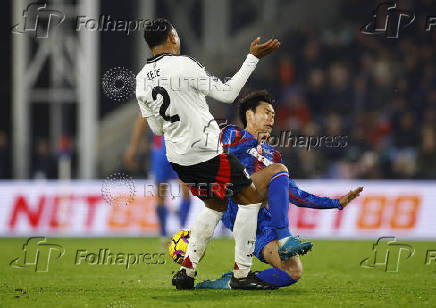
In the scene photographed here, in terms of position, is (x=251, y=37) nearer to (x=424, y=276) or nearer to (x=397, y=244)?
(x=397, y=244)

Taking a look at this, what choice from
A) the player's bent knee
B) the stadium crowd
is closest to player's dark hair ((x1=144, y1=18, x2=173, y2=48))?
the player's bent knee

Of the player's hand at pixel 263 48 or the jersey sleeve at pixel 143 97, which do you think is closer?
the player's hand at pixel 263 48

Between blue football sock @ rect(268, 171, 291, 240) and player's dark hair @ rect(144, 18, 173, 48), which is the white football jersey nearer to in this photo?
player's dark hair @ rect(144, 18, 173, 48)

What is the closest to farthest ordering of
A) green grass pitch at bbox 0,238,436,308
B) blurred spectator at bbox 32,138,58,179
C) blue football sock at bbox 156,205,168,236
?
green grass pitch at bbox 0,238,436,308 < blue football sock at bbox 156,205,168,236 < blurred spectator at bbox 32,138,58,179

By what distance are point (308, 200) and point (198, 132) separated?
1087 millimetres

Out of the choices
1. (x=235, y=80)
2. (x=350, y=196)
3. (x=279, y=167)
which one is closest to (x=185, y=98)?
(x=235, y=80)

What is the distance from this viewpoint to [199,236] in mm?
6184

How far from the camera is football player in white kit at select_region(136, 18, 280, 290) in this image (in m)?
5.87

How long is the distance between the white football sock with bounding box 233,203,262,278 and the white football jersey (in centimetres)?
50

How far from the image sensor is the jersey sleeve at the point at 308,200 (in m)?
6.27

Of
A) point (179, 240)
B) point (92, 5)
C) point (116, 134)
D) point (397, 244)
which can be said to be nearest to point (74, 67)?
point (92, 5)

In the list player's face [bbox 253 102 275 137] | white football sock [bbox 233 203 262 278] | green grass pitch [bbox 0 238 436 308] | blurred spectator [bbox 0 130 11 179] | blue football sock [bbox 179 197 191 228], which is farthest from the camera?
blurred spectator [bbox 0 130 11 179]

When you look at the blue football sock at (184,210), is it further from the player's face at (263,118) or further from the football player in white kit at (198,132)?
the football player in white kit at (198,132)

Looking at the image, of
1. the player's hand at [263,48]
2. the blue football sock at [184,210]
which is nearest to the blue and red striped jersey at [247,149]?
the player's hand at [263,48]
